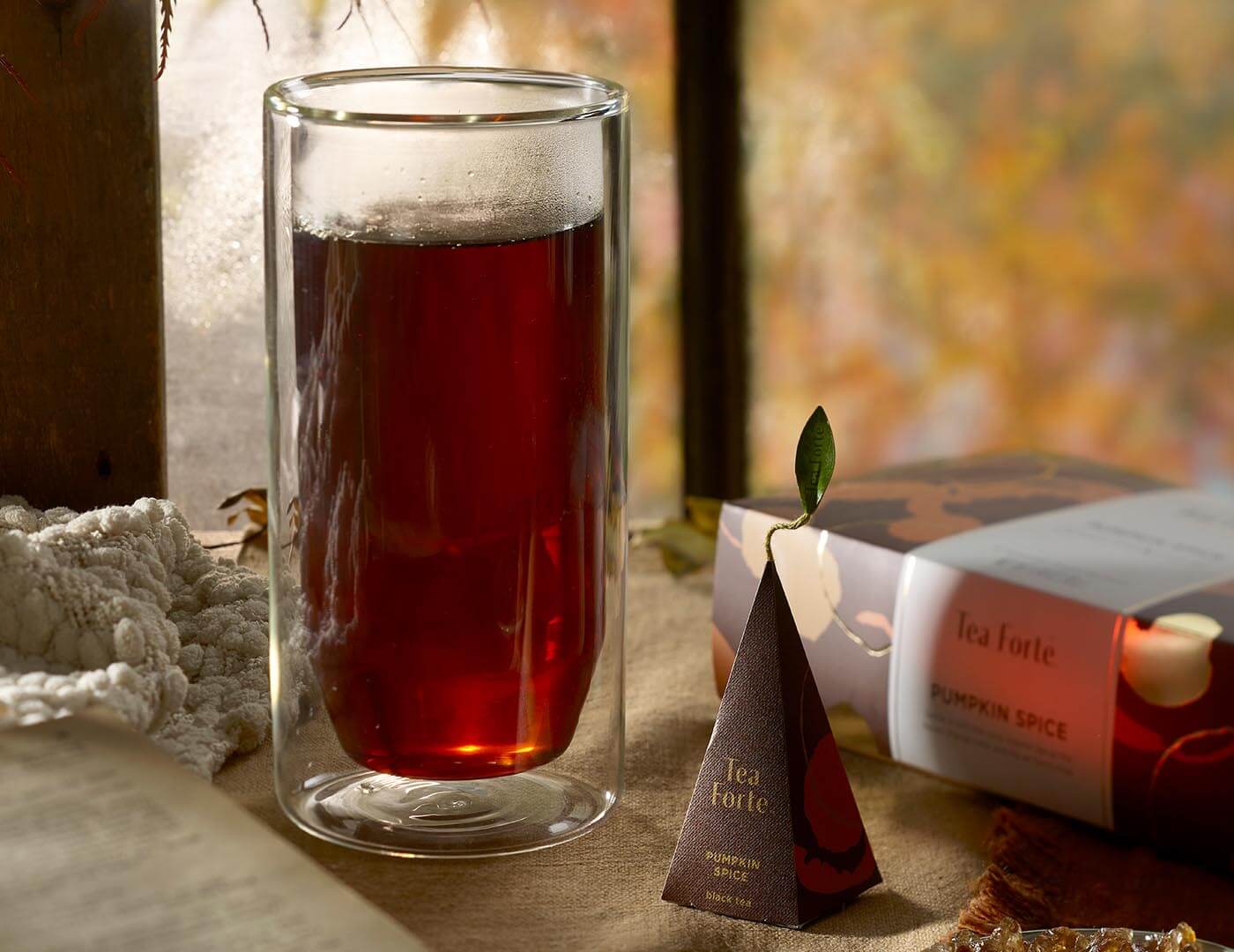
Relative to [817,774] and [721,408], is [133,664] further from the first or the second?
[721,408]

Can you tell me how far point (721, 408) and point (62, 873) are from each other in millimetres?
1065

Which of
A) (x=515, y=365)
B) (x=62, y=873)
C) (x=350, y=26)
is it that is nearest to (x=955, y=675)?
(x=515, y=365)

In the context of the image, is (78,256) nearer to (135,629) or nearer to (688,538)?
(135,629)

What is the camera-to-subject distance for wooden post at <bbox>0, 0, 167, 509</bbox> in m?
0.60

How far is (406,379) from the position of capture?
462 mm

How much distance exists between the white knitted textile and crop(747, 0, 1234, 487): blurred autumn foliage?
878mm

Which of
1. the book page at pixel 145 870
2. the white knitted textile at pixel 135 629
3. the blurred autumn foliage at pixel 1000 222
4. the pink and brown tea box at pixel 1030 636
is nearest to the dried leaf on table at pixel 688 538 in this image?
the pink and brown tea box at pixel 1030 636

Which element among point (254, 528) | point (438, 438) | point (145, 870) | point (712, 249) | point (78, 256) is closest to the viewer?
point (145, 870)

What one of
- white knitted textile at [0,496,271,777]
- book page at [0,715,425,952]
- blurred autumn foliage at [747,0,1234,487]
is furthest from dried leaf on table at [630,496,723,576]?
blurred autumn foliage at [747,0,1234,487]

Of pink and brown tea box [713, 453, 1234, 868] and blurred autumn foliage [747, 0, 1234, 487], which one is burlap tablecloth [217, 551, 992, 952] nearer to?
pink and brown tea box [713, 453, 1234, 868]

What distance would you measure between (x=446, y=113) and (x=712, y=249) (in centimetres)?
87

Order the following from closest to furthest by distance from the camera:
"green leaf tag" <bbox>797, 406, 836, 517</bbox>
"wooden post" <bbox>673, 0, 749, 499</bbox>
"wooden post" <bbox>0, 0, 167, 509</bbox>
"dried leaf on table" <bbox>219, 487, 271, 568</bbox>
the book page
Result: the book page, "green leaf tag" <bbox>797, 406, 836, 517</bbox>, "wooden post" <bbox>0, 0, 167, 509</bbox>, "dried leaf on table" <bbox>219, 487, 271, 568</bbox>, "wooden post" <bbox>673, 0, 749, 499</bbox>

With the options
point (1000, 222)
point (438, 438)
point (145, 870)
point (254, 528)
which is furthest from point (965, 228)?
point (145, 870)

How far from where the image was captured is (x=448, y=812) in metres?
0.50
